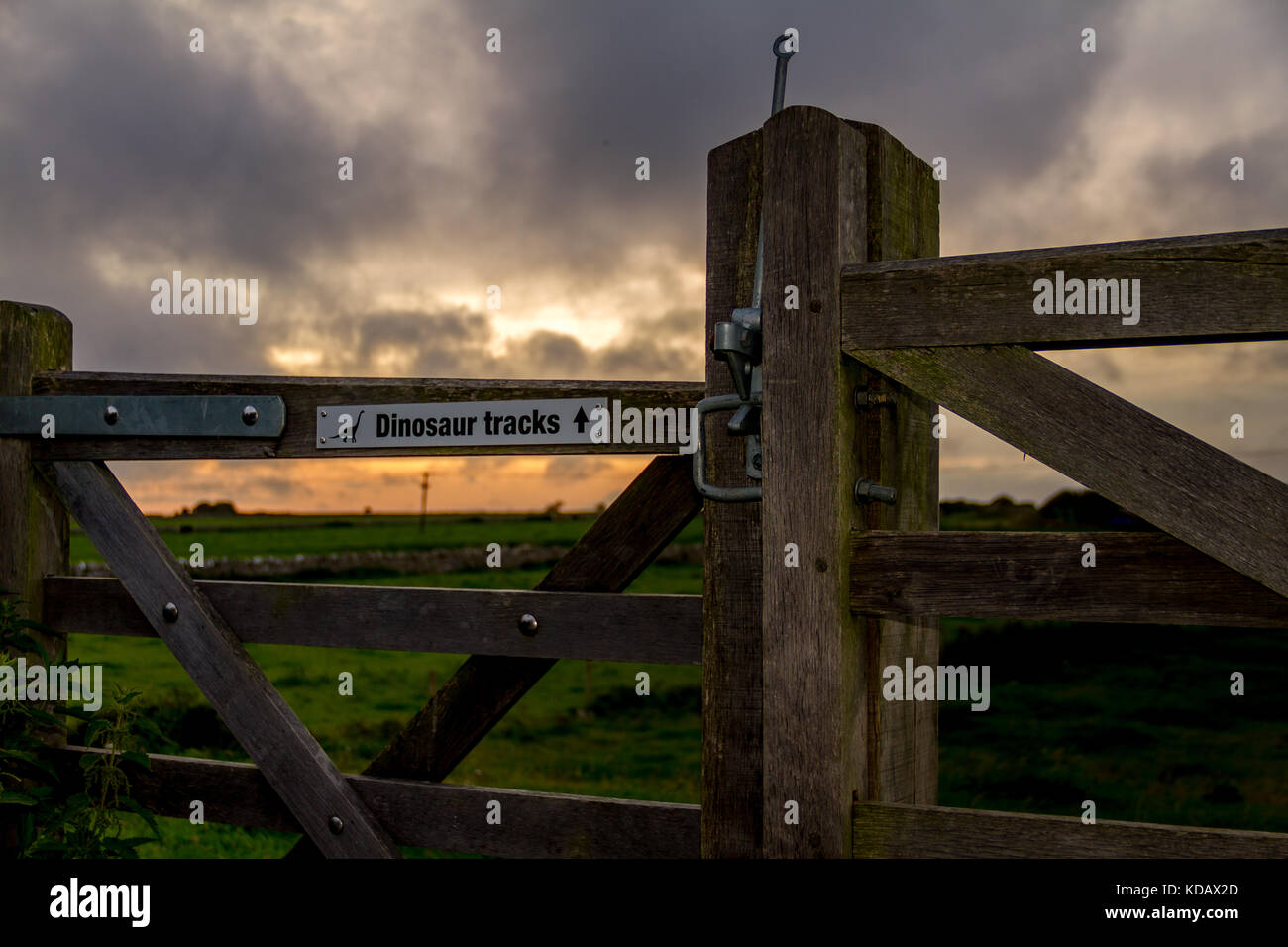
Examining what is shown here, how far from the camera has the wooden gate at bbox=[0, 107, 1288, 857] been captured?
265 centimetres

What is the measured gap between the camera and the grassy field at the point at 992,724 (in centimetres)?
1087

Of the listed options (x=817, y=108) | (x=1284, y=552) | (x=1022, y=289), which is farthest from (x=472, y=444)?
(x=1284, y=552)

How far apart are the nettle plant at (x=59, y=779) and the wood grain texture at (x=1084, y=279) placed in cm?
303

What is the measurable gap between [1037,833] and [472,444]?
2.24 meters

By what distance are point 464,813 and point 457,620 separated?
2.31ft

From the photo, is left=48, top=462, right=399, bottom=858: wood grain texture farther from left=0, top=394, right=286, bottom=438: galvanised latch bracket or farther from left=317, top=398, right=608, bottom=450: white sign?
left=317, top=398, right=608, bottom=450: white sign

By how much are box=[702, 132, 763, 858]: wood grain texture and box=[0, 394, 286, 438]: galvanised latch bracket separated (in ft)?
6.43

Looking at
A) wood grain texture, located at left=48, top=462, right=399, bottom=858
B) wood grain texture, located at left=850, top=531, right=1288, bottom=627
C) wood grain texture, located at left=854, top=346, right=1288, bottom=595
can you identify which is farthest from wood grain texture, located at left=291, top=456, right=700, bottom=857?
wood grain texture, located at left=854, top=346, right=1288, bottom=595

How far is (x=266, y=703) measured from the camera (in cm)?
432

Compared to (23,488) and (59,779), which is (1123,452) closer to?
(59,779)
